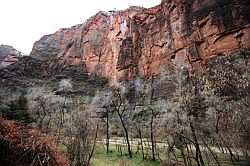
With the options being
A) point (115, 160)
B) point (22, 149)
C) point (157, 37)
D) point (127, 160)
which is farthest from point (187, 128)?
point (157, 37)

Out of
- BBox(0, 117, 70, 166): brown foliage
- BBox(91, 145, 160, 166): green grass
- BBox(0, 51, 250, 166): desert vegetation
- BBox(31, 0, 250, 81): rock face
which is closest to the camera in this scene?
BBox(0, 117, 70, 166): brown foliage

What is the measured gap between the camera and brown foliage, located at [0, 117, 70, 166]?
10.6 metres

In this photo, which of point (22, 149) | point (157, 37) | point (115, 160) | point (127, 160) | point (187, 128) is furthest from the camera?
point (157, 37)

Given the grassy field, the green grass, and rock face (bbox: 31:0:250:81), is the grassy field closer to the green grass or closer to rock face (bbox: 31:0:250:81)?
the green grass

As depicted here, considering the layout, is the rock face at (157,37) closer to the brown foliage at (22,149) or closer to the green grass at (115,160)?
the green grass at (115,160)

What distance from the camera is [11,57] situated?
15212 centimetres

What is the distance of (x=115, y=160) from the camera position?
35.9 meters

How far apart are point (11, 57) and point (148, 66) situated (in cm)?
9323

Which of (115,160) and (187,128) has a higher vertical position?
(187,128)

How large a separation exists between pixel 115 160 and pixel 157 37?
189 ft

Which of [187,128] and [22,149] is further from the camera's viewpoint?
[187,128]

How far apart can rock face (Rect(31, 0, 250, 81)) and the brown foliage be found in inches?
2208

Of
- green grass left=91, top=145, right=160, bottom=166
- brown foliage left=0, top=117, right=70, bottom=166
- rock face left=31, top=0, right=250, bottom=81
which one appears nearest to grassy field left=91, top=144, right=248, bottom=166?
green grass left=91, top=145, right=160, bottom=166

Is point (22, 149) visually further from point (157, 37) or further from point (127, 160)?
point (157, 37)
